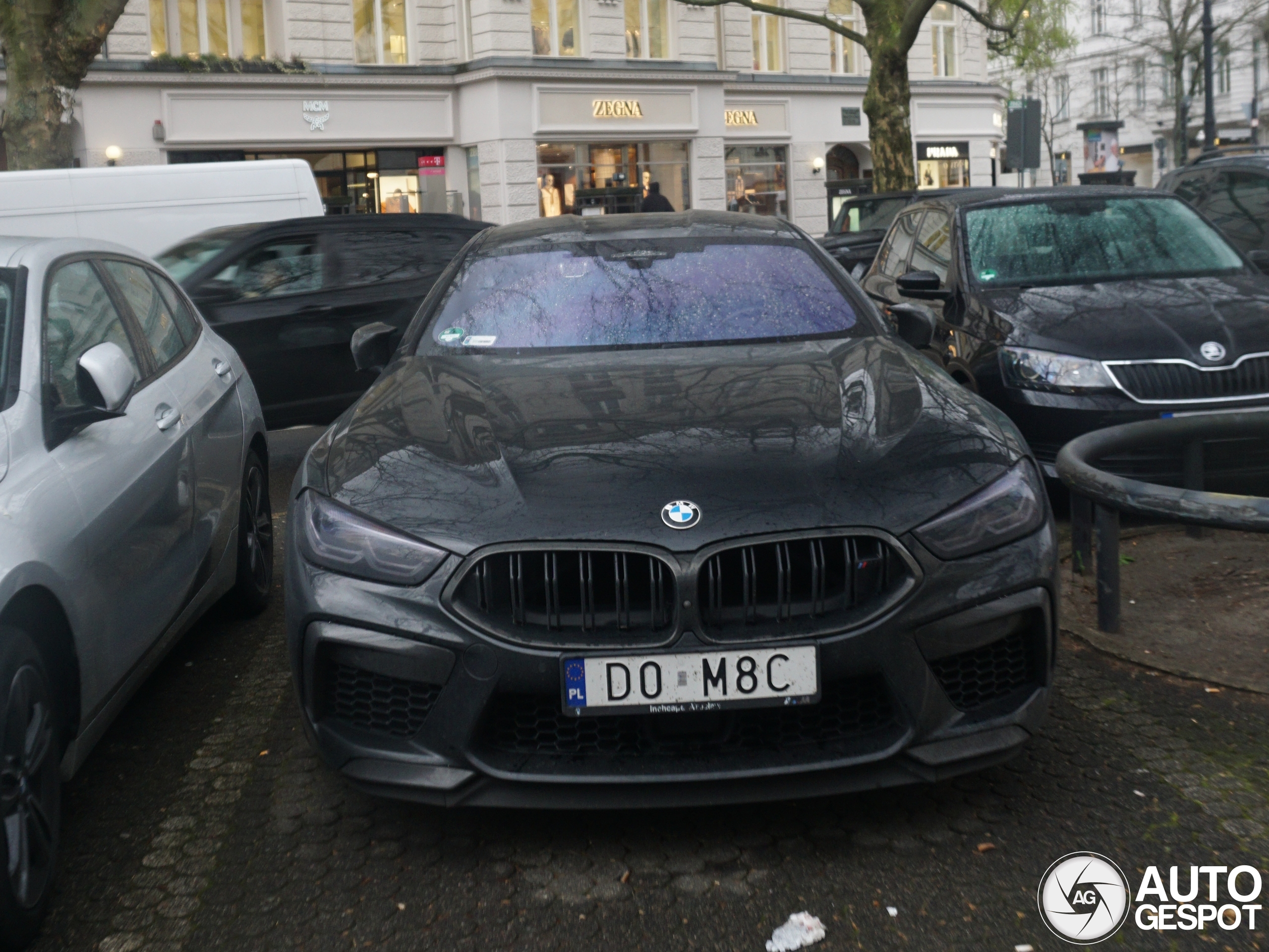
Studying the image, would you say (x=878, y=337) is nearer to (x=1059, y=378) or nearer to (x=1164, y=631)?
(x=1164, y=631)

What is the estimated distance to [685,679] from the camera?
123 inches

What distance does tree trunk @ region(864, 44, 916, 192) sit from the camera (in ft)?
76.8

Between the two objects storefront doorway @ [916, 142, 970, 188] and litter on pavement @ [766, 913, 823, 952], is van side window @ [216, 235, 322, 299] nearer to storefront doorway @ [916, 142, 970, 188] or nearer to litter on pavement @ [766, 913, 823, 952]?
litter on pavement @ [766, 913, 823, 952]

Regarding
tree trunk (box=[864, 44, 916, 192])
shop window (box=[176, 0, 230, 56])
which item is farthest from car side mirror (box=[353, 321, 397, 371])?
shop window (box=[176, 0, 230, 56])

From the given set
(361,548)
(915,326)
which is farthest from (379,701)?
(915,326)

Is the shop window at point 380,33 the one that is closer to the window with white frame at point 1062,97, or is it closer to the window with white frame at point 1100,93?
the window with white frame at point 1062,97

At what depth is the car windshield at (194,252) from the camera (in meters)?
9.24

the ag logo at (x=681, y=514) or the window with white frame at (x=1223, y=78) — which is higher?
the window with white frame at (x=1223, y=78)

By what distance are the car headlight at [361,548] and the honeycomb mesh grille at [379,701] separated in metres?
0.23

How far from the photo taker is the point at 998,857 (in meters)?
3.25

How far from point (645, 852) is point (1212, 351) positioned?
4.03 metres

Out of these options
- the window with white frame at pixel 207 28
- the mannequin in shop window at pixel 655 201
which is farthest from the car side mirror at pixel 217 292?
the window with white frame at pixel 207 28

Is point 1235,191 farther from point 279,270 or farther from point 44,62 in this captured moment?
point 44,62

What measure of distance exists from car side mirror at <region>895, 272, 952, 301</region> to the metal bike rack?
2.07 metres
